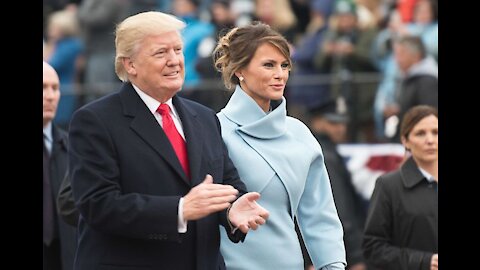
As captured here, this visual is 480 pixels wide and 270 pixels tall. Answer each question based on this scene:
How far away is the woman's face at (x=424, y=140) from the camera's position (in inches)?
326

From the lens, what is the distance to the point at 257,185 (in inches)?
258

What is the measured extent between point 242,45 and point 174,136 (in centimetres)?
95

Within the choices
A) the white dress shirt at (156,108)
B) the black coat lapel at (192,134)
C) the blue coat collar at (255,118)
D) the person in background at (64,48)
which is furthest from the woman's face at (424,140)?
the person in background at (64,48)

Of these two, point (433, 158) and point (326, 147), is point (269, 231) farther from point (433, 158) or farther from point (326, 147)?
point (326, 147)

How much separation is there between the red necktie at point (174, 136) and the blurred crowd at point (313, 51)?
5.88m

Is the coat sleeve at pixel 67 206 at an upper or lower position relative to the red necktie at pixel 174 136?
lower

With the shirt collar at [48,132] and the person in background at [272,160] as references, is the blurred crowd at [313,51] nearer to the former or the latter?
the shirt collar at [48,132]

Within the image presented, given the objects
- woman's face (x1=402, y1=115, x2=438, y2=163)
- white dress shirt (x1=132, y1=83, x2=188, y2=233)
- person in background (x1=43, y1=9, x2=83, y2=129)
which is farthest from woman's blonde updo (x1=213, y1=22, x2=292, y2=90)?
person in background (x1=43, y1=9, x2=83, y2=129)

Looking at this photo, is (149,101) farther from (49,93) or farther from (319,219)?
(49,93)

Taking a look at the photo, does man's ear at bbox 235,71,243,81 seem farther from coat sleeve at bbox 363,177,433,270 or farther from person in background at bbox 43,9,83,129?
person in background at bbox 43,9,83,129

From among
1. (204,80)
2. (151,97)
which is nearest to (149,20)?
(151,97)

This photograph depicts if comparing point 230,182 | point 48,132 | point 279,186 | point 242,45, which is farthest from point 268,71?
point 48,132

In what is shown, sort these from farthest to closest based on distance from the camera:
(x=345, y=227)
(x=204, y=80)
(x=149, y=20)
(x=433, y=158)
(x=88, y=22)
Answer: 1. (x=88, y=22)
2. (x=204, y=80)
3. (x=345, y=227)
4. (x=433, y=158)
5. (x=149, y=20)
